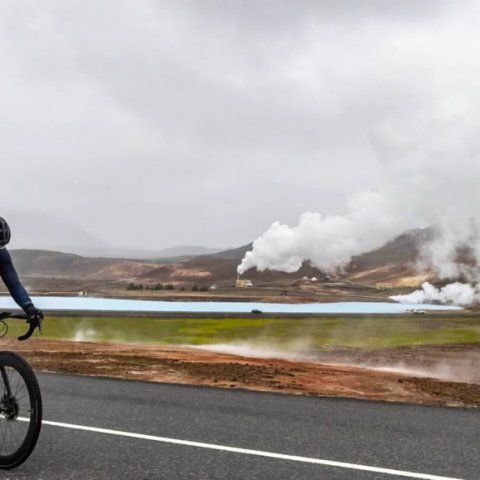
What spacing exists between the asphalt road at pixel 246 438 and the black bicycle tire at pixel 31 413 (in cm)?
14

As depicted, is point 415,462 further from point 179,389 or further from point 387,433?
point 179,389

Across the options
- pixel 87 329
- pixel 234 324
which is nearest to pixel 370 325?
pixel 234 324

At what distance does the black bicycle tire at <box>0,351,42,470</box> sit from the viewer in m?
5.01

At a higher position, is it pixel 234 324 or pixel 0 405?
pixel 0 405

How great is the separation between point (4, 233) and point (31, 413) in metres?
1.64

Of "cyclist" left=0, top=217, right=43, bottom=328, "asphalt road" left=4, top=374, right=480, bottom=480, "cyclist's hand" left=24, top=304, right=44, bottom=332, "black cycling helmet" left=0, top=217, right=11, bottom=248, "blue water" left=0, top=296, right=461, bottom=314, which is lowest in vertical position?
"blue water" left=0, top=296, right=461, bottom=314

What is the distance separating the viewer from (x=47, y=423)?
7344mm

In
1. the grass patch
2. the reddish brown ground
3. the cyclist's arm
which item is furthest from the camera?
the grass patch

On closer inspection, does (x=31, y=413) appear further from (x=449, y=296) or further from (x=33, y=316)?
(x=449, y=296)

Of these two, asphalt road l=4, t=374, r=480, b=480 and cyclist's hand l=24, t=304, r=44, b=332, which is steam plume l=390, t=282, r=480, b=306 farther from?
cyclist's hand l=24, t=304, r=44, b=332

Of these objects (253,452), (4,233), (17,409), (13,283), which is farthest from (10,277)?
(253,452)

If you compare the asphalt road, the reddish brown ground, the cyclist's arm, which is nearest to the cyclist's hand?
the cyclist's arm

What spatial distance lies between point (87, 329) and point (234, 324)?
56.7 feet

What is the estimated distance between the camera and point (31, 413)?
16.5 feet
